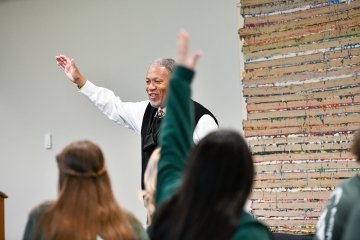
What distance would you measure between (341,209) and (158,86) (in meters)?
1.77

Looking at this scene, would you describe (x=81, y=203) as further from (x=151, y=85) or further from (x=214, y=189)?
(x=151, y=85)

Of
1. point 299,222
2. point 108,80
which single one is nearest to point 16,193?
point 108,80

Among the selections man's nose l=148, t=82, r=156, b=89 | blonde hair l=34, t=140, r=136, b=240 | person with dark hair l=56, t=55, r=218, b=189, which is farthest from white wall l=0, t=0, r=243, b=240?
blonde hair l=34, t=140, r=136, b=240

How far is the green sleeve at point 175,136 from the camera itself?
142 cm

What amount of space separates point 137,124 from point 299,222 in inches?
51.5

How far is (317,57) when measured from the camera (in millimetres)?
3609

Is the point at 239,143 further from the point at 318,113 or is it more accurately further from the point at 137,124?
the point at 318,113

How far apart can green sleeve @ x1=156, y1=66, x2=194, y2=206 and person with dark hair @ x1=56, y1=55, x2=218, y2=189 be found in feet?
4.21

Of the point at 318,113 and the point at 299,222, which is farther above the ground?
the point at 318,113

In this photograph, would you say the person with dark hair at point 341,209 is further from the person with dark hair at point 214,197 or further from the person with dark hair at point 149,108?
the person with dark hair at point 149,108

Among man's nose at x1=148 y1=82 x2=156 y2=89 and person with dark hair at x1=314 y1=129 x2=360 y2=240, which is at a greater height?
man's nose at x1=148 y1=82 x2=156 y2=89

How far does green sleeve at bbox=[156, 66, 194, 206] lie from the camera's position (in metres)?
1.42

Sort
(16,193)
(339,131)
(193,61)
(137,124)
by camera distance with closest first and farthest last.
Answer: (193,61), (137,124), (339,131), (16,193)

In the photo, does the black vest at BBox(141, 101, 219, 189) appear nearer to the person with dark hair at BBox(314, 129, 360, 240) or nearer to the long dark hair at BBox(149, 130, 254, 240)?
the person with dark hair at BBox(314, 129, 360, 240)
